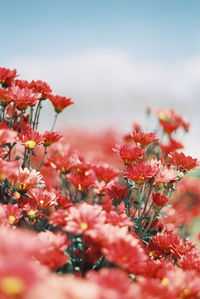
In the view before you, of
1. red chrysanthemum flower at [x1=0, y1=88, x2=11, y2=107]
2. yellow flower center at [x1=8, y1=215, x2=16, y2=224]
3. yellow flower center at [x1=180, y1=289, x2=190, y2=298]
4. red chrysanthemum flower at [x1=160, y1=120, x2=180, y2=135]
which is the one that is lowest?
yellow flower center at [x1=180, y1=289, x2=190, y2=298]

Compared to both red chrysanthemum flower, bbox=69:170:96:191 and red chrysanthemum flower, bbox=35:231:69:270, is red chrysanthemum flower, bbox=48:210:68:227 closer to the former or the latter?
red chrysanthemum flower, bbox=35:231:69:270

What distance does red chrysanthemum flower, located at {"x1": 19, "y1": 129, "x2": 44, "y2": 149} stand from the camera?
1.37 m

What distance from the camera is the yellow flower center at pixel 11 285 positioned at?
A: 501mm

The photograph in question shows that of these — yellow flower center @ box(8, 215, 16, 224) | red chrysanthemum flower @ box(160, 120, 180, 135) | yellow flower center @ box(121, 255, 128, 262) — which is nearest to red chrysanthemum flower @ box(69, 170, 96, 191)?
yellow flower center @ box(8, 215, 16, 224)

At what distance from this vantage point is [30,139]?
1384 millimetres

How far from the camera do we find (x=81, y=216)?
3.11 feet

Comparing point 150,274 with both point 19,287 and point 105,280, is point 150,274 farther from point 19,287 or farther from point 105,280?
point 19,287

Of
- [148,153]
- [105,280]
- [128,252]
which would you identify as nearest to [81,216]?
[128,252]

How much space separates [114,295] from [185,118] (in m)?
2.23

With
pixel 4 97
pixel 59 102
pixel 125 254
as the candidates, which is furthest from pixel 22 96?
pixel 125 254

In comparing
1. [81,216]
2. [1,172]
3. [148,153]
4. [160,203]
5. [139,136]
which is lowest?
[81,216]

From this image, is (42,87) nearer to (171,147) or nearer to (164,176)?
(164,176)

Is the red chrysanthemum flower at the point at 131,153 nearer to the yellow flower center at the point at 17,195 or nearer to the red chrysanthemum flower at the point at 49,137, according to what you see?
the red chrysanthemum flower at the point at 49,137

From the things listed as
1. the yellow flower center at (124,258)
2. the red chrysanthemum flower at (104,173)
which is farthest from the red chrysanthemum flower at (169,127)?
the yellow flower center at (124,258)
